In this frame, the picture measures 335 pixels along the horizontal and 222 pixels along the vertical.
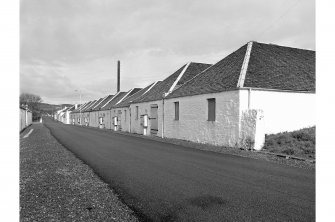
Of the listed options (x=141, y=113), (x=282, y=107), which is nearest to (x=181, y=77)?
(x=141, y=113)

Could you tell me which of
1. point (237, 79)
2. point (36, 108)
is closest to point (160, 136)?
point (237, 79)

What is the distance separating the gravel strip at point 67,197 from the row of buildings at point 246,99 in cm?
892

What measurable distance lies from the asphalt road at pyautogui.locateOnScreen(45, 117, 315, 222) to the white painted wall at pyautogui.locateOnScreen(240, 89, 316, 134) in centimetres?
539

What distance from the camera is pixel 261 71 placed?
1579 centimetres

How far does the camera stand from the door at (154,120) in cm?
2514

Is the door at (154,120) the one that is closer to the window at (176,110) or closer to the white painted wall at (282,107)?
the window at (176,110)

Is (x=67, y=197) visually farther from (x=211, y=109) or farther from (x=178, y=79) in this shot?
(x=178, y=79)

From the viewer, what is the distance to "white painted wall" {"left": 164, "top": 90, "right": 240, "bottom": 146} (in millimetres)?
14465

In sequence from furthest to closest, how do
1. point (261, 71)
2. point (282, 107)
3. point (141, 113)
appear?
point (141, 113) → point (261, 71) → point (282, 107)

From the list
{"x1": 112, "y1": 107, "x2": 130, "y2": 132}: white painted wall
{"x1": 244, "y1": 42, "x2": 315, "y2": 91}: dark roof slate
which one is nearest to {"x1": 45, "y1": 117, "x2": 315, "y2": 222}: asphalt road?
{"x1": 244, "y1": 42, "x2": 315, "y2": 91}: dark roof slate

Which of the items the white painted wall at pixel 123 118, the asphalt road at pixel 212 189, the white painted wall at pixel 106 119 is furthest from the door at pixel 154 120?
the white painted wall at pixel 106 119

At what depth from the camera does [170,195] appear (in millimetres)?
5430

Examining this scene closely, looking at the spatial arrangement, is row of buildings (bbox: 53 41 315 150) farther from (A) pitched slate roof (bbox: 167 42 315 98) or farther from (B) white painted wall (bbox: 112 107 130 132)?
(B) white painted wall (bbox: 112 107 130 132)

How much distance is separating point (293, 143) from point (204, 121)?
5886 mm
